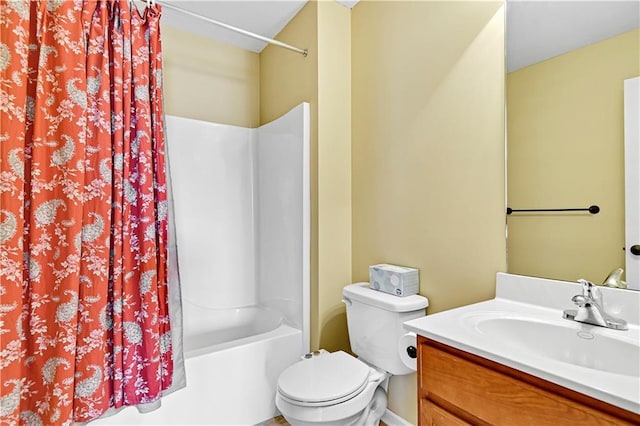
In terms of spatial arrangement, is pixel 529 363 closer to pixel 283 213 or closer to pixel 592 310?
pixel 592 310

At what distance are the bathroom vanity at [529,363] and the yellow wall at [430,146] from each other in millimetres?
287

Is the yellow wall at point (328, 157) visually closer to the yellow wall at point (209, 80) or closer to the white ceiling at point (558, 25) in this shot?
the yellow wall at point (209, 80)

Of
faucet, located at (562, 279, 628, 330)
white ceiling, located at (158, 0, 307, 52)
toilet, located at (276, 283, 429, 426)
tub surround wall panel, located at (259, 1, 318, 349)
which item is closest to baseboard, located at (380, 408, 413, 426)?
toilet, located at (276, 283, 429, 426)

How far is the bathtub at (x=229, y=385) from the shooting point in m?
1.59

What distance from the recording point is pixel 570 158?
116 centimetres

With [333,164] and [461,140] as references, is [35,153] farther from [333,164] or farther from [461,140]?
[461,140]

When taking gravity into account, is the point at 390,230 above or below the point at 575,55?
below

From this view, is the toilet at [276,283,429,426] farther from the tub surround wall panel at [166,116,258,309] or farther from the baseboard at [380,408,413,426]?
the tub surround wall panel at [166,116,258,309]

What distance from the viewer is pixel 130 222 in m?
1.49

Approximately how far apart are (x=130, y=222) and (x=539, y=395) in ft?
5.09

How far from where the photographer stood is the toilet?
1313 millimetres

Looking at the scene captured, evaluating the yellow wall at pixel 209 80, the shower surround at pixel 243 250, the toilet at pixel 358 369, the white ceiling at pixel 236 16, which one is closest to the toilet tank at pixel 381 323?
the toilet at pixel 358 369

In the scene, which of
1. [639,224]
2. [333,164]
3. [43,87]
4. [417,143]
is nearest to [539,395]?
[639,224]

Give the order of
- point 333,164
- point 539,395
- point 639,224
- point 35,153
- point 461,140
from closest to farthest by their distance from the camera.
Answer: point 539,395 < point 639,224 < point 35,153 < point 461,140 < point 333,164
